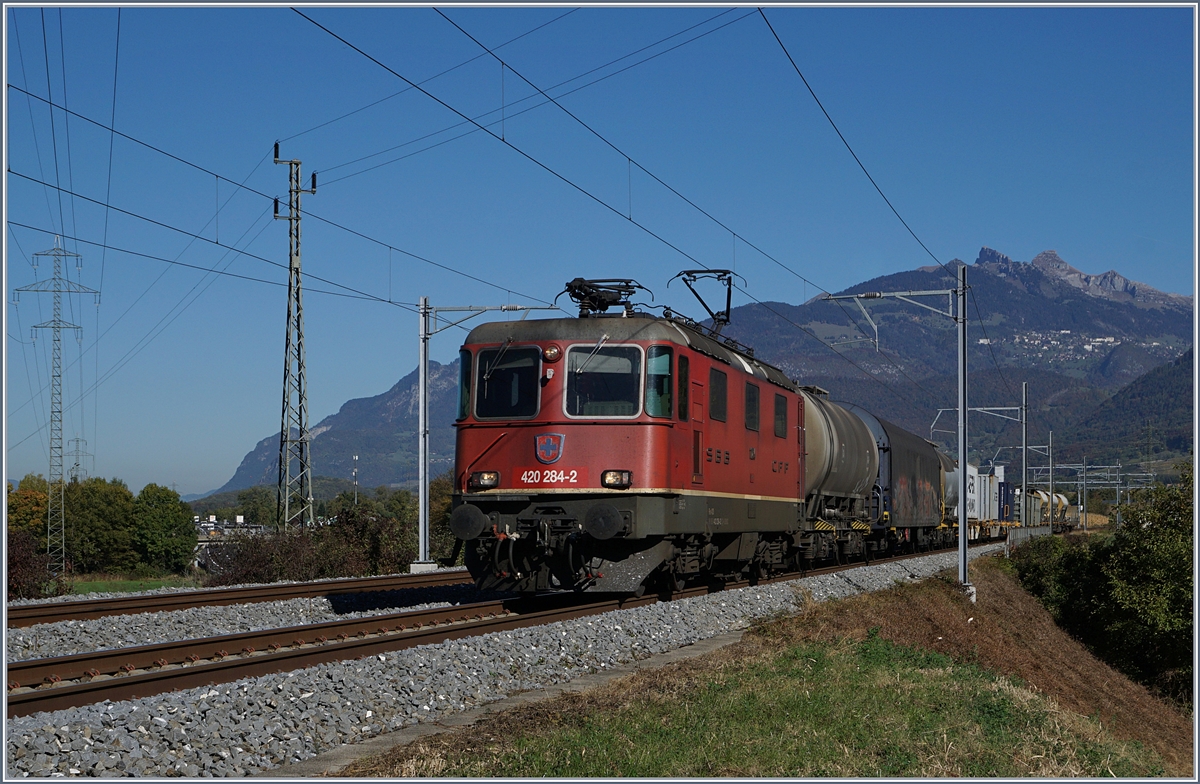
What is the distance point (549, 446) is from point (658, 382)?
176 cm

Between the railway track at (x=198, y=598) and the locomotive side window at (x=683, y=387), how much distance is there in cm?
702

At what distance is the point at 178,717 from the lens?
8180 mm

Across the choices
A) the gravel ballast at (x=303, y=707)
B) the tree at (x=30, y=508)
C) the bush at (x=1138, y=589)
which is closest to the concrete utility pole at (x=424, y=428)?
the gravel ballast at (x=303, y=707)

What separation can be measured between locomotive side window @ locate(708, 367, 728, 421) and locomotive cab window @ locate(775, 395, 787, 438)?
3.40 metres

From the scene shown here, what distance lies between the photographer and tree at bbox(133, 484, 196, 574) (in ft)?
353

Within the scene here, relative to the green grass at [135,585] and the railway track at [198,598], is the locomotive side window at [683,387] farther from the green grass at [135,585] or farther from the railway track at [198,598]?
the green grass at [135,585]

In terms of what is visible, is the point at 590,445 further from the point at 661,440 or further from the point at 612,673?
the point at 612,673

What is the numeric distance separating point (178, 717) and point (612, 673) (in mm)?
5051

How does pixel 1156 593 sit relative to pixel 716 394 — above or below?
below

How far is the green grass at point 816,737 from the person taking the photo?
769 cm

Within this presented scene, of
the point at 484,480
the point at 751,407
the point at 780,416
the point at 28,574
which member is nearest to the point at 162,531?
the point at 28,574

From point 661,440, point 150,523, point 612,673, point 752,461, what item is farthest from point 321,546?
point 150,523

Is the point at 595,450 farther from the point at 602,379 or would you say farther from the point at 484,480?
the point at 484,480

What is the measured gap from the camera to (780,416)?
2180 centimetres
